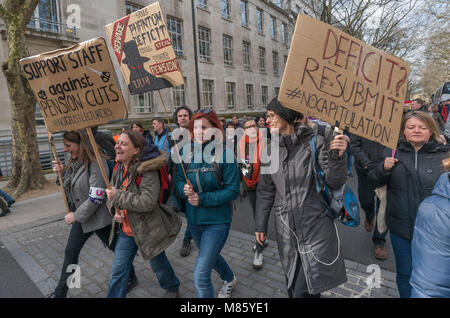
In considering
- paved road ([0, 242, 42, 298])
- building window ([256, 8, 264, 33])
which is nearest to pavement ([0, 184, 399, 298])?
paved road ([0, 242, 42, 298])

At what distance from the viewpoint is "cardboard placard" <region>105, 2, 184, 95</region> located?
3186mm

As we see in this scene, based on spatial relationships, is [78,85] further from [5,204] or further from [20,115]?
[20,115]

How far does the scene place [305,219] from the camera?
6.79 ft

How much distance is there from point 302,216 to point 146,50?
2.60 meters

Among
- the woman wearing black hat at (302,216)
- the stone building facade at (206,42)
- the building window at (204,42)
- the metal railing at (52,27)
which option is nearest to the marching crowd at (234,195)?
the woman wearing black hat at (302,216)

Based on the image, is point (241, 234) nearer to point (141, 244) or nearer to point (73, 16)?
point (141, 244)

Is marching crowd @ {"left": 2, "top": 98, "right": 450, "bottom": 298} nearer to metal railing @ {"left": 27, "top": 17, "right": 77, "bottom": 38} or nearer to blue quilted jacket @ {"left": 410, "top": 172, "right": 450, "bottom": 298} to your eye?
blue quilted jacket @ {"left": 410, "top": 172, "right": 450, "bottom": 298}

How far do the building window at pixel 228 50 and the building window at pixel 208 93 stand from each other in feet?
9.58

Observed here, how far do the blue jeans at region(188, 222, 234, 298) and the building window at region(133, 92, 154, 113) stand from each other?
50.5 feet

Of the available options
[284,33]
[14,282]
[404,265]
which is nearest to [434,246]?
[404,265]

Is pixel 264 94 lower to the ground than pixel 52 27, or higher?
lower

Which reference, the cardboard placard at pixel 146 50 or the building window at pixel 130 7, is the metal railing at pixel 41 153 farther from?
the cardboard placard at pixel 146 50

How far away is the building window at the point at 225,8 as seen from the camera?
22.8 m
